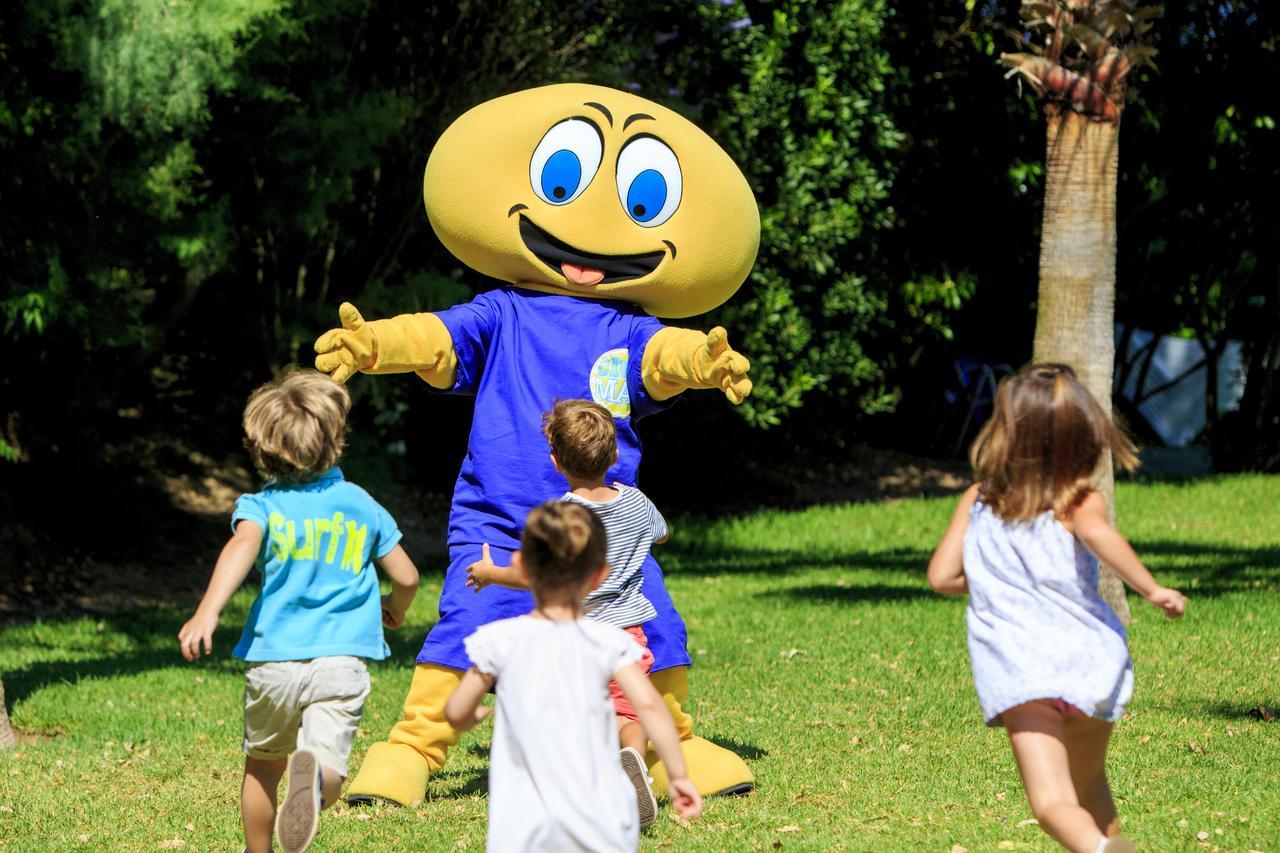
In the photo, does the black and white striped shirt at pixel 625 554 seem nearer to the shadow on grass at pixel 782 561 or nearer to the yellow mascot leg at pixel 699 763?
the yellow mascot leg at pixel 699 763

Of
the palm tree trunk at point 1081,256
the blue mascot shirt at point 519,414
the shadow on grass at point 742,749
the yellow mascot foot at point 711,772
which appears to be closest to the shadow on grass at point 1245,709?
the palm tree trunk at point 1081,256

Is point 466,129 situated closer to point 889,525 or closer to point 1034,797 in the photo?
point 1034,797

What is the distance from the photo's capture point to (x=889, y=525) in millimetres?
13781

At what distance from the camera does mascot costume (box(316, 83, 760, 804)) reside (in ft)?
17.0

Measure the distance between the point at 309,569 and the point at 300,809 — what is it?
1.96 ft

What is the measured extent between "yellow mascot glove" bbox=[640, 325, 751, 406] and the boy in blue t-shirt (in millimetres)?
1378

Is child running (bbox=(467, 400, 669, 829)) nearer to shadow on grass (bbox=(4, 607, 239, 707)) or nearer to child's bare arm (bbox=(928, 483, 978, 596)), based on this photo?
child's bare arm (bbox=(928, 483, 978, 596))

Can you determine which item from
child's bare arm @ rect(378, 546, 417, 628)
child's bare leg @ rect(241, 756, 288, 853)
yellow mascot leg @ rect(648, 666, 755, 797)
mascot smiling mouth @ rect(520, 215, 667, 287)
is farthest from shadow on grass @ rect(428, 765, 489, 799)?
mascot smiling mouth @ rect(520, 215, 667, 287)

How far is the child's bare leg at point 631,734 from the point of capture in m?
4.89

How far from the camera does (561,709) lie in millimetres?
3256

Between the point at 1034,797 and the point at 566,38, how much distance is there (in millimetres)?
11036

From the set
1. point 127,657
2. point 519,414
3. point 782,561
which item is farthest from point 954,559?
point 782,561

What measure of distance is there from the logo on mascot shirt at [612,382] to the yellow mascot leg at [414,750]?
1035 mm

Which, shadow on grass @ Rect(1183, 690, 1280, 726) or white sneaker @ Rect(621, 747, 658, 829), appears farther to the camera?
shadow on grass @ Rect(1183, 690, 1280, 726)
